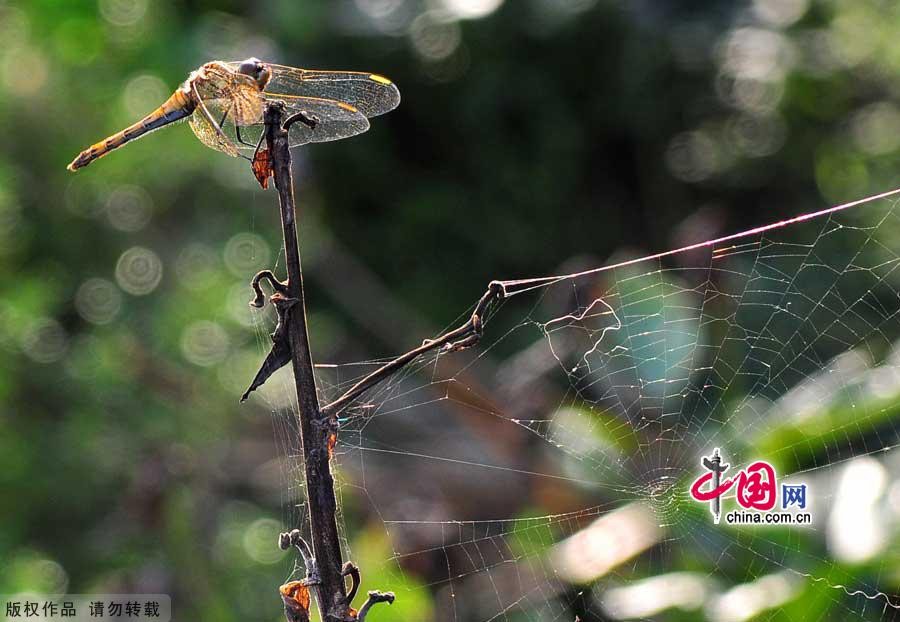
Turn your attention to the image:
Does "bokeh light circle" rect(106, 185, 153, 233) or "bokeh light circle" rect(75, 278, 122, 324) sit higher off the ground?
"bokeh light circle" rect(106, 185, 153, 233)

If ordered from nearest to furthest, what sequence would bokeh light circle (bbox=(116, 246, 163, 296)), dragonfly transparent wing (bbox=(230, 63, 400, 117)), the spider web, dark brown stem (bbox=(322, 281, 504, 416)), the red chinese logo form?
1. dark brown stem (bbox=(322, 281, 504, 416))
2. dragonfly transparent wing (bbox=(230, 63, 400, 117))
3. the red chinese logo
4. the spider web
5. bokeh light circle (bbox=(116, 246, 163, 296))

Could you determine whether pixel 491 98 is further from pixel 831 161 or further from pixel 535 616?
pixel 535 616

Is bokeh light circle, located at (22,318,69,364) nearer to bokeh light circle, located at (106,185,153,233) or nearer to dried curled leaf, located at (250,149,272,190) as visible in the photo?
bokeh light circle, located at (106,185,153,233)

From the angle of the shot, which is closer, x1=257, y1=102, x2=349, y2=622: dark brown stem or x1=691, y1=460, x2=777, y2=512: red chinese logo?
x1=257, y1=102, x2=349, y2=622: dark brown stem

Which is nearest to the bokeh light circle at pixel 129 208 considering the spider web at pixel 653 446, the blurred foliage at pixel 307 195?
the blurred foliage at pixel 307 195

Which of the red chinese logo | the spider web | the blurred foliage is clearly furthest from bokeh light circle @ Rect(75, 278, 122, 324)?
the red chinese logo

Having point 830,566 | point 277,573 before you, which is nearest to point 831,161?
point 830,566

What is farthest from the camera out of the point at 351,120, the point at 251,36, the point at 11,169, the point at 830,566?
the point at 251,36
